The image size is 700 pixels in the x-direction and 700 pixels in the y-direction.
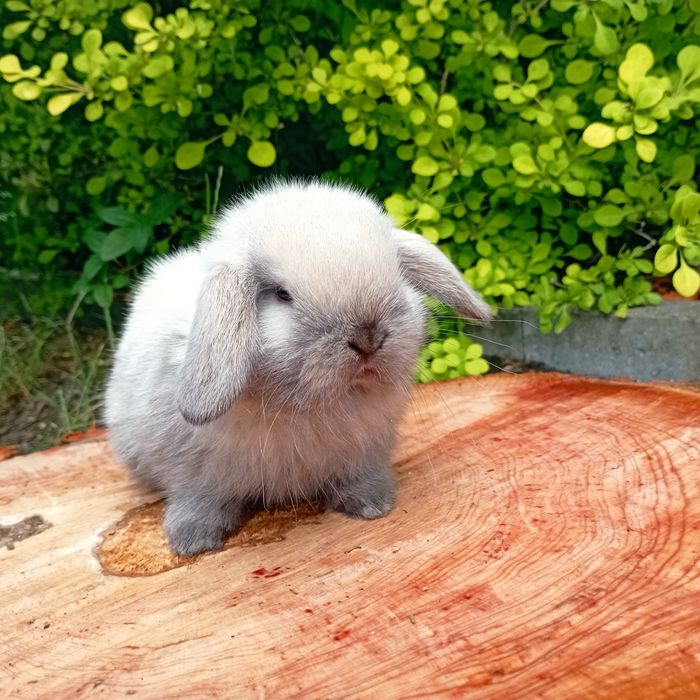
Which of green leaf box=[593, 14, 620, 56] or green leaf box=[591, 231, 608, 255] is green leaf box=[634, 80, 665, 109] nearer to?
green leaf box=[593, 14, 620, 56]

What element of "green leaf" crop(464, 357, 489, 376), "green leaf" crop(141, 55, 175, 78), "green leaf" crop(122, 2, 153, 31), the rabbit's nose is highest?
"green leaf" crop(122, 2, 153, 31)

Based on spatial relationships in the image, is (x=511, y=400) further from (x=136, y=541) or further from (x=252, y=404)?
(x=136, y=541)

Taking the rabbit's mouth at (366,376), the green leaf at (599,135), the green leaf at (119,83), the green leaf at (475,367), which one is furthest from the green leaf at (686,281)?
the green leaf at (119,83)

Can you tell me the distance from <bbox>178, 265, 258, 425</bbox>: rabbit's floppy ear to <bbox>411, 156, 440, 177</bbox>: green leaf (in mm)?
1502

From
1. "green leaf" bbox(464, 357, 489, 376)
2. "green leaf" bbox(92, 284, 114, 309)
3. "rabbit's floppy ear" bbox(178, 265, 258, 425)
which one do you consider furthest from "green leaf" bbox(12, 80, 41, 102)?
"green leaf" bbox(464, 357, 489, 376)

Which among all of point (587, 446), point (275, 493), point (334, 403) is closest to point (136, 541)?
point (275, 493)

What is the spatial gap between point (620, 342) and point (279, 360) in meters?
2.02

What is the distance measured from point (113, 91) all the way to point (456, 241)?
146 cm

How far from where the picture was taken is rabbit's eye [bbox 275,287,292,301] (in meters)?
1.71

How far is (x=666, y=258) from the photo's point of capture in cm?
260

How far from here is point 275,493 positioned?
1987 millimetres

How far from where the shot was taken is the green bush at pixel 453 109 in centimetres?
269

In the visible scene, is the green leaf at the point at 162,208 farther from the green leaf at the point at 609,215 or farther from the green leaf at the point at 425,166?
the green leaf at the point at 609,215

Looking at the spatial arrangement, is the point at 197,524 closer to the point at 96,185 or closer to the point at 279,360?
the point at 279,360
